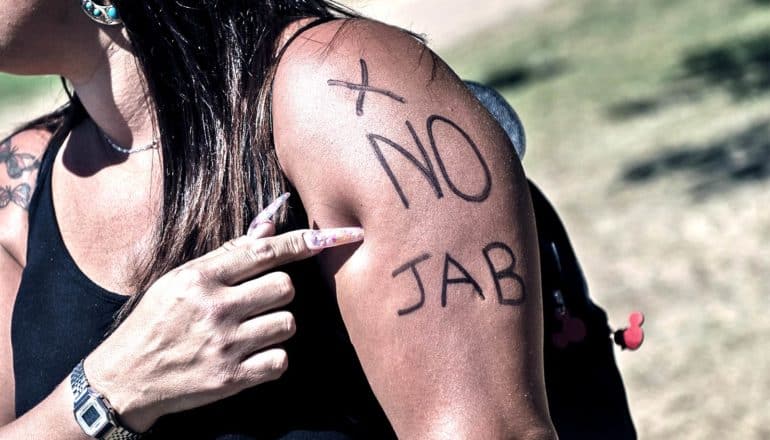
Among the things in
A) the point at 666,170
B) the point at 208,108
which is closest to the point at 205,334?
the point at 208,108

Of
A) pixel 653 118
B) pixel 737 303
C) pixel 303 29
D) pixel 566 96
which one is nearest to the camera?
pixel 303 29

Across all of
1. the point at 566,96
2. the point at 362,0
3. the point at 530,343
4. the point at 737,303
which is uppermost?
the point at 566,96

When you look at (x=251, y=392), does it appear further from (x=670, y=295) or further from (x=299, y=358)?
(x=670, y=295)

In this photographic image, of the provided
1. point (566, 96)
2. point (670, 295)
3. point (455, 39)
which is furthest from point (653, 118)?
point (455, 39)

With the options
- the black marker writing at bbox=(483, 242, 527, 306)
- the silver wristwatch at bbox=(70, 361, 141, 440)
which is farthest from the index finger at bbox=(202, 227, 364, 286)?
the silver wristwatch at bbox=(70, 361, 141, 440)

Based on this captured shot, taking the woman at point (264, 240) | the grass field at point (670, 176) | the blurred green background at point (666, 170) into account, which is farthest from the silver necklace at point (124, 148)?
the grass field at point (670, 176)

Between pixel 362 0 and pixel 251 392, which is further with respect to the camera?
pixel 362 0

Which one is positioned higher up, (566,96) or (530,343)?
(566,96)

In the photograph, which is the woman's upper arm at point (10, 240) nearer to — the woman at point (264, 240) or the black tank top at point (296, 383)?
the woman at point (264, 240)

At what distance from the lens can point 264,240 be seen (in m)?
1.67

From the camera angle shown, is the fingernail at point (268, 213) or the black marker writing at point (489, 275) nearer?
the black marker writing at point (489, 275)

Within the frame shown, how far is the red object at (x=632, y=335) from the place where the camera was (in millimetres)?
2139

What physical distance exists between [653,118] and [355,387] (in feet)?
20.6

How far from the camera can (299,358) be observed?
5.90 ft
